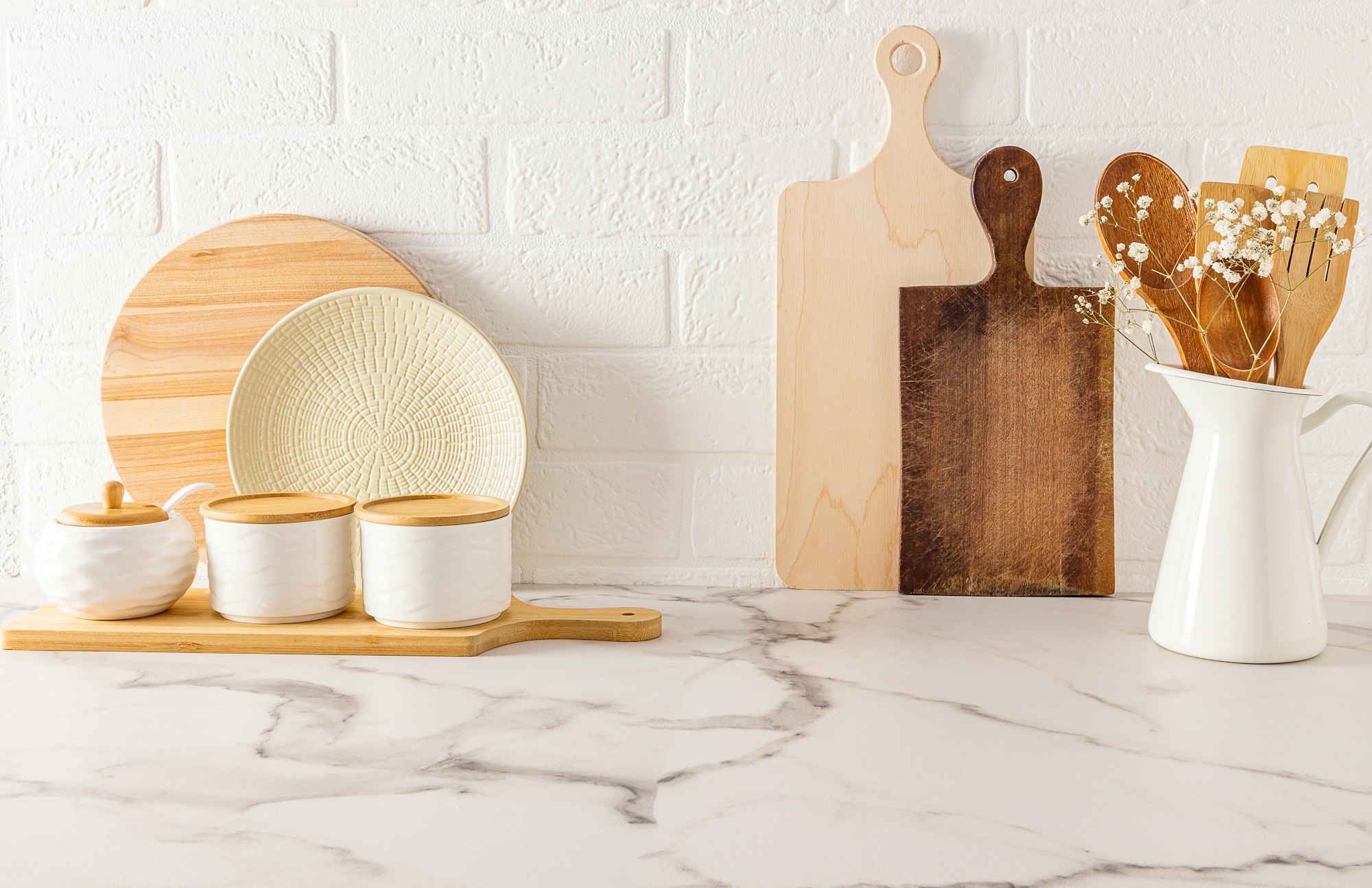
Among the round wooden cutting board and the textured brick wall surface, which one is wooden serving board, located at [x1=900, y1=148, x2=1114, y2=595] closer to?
the textured brick wall surface

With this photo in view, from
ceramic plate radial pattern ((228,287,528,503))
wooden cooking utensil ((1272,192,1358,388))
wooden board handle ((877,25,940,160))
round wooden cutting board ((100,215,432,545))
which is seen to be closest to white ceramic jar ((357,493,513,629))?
ceramic plate radial pattern ((228,287,528,503))

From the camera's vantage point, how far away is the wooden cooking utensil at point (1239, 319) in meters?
0.83

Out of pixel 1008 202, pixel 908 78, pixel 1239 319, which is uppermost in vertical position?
pixel 908 78

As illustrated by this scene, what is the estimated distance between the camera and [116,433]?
1045 mm

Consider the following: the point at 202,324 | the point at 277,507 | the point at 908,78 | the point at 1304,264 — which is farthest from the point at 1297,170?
the point at 202,324

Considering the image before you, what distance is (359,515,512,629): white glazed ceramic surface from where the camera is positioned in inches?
32.6

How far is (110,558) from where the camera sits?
2.79 ft

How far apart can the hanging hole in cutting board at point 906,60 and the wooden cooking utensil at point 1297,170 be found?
12.3 inches

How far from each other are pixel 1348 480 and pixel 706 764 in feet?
2.03

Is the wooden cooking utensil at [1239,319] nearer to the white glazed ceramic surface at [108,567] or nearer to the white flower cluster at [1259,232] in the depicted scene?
the white flower cluster at [1259,232]

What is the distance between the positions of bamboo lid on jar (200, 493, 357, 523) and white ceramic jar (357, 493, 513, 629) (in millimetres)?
33

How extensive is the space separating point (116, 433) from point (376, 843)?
2.27 feet

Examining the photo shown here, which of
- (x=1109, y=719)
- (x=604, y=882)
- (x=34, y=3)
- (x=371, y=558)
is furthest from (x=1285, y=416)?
(x=34, y=3)

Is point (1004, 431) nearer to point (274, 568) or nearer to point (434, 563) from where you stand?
point (434, 563)
